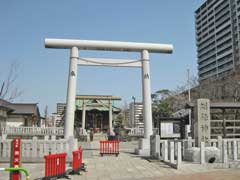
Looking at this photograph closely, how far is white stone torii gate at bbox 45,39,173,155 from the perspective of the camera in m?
17.4

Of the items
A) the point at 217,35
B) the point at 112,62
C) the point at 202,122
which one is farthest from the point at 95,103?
the point at 217,35

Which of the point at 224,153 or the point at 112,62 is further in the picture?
the point at 112,62

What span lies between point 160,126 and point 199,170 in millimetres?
8466

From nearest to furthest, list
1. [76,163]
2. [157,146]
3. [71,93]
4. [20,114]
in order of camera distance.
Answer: [76,163] < [157,146] < [71,93] < [20,114]

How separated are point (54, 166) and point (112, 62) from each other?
1053cm

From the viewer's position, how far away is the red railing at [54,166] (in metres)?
8.61

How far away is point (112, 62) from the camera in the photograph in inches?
728

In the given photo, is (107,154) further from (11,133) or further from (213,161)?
(11,133)

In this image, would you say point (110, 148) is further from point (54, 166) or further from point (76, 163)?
point (54, 166)

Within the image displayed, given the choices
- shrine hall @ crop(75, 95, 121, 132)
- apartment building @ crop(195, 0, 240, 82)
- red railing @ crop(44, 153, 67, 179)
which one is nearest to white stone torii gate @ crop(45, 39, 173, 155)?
red railing @ crop(44, 153, 67, 179)

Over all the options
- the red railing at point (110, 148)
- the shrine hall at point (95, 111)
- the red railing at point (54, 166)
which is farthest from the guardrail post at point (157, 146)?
the shrine hall at point (95, 111)

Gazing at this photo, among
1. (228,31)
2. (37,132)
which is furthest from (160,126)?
(228,31)

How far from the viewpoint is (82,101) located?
40.6m

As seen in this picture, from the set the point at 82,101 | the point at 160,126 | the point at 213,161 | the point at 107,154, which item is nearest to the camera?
the point at 213,161
